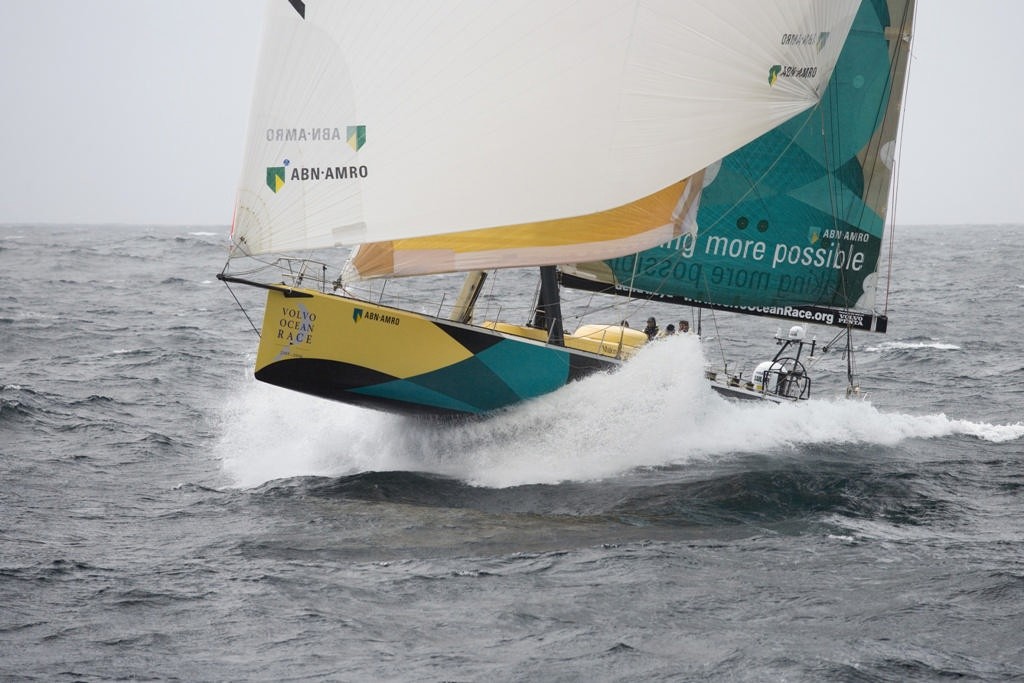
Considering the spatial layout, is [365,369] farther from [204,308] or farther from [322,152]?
[204,308]

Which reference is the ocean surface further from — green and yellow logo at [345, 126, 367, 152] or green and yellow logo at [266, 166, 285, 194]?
green and yellow logo at [345, 126, 367, 152]

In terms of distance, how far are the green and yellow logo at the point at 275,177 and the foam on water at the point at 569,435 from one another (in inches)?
145

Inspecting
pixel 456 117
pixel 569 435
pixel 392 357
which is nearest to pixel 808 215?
pixel 569 435

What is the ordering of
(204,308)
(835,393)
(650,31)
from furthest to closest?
(204,308) → (835,393) → (650,31)

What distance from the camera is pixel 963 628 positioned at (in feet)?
32.0

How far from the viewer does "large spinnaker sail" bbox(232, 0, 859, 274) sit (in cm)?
1366

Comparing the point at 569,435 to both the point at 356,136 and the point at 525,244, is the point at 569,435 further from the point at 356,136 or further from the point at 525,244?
the point at 356,136

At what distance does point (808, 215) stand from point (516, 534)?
8555 mm

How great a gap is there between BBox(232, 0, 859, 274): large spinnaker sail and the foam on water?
261 centimetres

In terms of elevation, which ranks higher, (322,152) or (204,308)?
(322,152)

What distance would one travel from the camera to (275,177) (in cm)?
1403

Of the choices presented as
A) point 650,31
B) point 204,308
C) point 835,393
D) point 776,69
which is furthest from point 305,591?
point 204,308

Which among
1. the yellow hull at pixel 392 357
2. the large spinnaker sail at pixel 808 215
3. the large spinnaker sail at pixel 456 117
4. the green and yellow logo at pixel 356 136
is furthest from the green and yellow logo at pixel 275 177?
the large spinnaker sail at pixel 808 215

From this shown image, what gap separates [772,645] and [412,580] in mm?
3257
